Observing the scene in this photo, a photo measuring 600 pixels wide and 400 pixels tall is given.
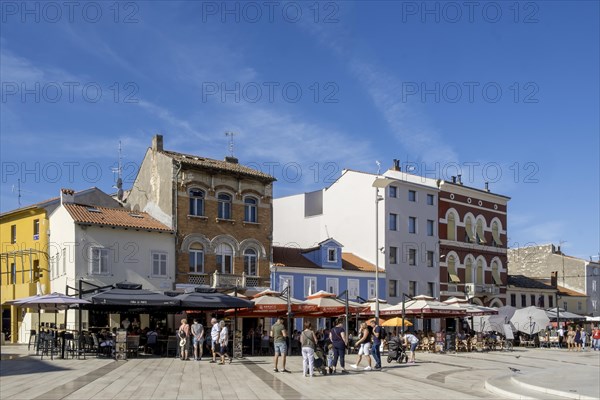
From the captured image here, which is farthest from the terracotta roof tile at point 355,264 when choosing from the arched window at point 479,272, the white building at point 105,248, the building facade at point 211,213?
the white building at point 105,248

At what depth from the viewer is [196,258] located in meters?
44.2

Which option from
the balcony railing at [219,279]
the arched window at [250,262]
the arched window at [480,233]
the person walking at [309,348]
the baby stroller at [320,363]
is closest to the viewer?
the person walking at [309,348]

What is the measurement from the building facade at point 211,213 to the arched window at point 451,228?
18.7m

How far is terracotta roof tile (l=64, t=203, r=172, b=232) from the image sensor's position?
40362 millimetres

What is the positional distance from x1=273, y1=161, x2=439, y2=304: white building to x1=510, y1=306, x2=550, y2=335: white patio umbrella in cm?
954

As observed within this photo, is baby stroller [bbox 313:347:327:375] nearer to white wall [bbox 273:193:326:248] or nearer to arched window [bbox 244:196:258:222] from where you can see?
arched window [bbox 244:196:258:222]

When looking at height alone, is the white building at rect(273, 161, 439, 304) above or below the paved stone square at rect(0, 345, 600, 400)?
above

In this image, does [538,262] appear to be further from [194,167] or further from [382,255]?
[194,167]

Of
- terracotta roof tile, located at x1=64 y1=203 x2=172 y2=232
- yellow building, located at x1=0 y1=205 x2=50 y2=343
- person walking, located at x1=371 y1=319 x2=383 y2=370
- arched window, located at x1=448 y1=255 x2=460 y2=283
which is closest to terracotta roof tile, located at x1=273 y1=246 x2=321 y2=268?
terracotta roof tile, located at x1=64 y1=203 x2=172 y2=232

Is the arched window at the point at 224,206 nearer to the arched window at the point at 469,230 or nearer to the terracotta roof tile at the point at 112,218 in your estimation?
the terracotta roof tile at the point at 112,218

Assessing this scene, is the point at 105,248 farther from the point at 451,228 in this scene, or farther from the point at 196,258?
the point at 451,228

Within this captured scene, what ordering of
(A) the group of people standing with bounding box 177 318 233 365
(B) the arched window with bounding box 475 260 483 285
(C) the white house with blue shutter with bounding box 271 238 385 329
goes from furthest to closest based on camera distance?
(B) the arched window with bounding box 475 260 483 285 < (C) the white house with blue shutter with bounding box 271 238 385 329 < (A) the group of people standing with bounding box 177 318 233 365

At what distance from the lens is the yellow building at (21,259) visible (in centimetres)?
4275

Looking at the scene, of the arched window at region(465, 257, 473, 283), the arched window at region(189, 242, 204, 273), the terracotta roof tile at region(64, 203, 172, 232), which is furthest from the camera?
the arched window at region(465, 257, 473, 283)
